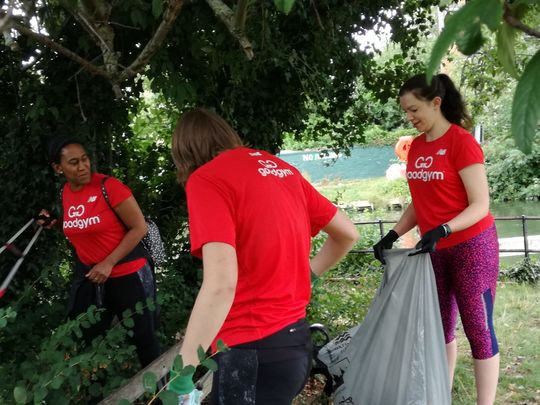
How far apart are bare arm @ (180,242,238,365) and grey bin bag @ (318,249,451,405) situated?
1.36 meters

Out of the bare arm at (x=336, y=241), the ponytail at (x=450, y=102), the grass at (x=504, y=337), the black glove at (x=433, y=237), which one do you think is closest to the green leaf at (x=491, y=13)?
the bare arm at (x=336, y=241)

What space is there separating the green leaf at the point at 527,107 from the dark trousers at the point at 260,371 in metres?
1.29

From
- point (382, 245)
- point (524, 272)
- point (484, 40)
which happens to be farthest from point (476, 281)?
point (524, 272)

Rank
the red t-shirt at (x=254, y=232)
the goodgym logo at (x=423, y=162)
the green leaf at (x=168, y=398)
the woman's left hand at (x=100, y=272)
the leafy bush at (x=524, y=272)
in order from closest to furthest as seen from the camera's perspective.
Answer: the green leaf at (x=168, y=398), the red t-shirt at (x=254, y=232), the goodgym logo at (x=423, y=162), the woman's left hand at (x=100, y=272), the leafy bush at (x=524, y=272)

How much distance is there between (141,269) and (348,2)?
3.06 m

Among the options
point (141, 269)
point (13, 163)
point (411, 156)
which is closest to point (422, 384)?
point (411, 156)

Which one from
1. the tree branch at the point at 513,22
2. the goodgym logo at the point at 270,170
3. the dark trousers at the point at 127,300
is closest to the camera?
the tree branch at the point at 513,22

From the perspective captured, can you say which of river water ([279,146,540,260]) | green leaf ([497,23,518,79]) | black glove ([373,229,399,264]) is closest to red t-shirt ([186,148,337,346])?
green leaf ([497,23,518,79])

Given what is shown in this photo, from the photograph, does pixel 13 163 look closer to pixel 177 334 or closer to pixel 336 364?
pixel 177 334

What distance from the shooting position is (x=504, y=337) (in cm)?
516

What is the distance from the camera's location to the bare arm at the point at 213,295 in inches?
65.6

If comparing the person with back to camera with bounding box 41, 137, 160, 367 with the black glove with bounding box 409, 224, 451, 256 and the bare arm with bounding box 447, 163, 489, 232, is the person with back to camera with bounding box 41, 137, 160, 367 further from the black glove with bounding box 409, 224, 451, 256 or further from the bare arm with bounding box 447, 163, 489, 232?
the bare arm with bounding box 447, 163, 489, 232

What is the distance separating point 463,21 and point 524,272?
8.56m

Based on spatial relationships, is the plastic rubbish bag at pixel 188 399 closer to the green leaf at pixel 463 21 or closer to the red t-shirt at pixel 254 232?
the red t-shirt at pixel 254 232
